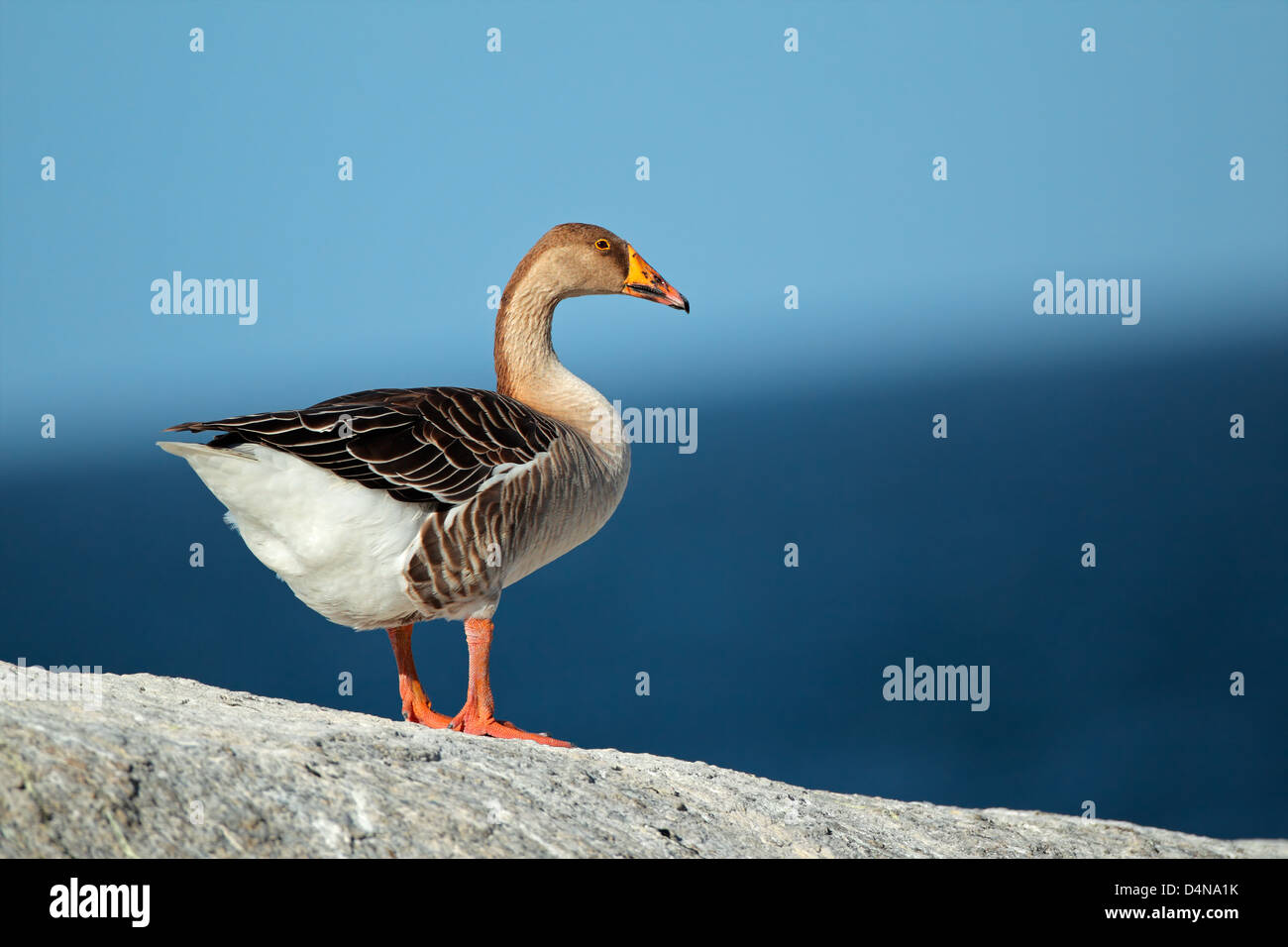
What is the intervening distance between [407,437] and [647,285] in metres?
2.36

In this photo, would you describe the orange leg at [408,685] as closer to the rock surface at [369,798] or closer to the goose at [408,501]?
the goose at [408,501]

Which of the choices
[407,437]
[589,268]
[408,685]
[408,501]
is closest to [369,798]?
[408,501]

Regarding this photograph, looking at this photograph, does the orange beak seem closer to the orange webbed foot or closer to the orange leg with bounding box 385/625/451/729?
the orange leg with bounding box 385/625/451/729

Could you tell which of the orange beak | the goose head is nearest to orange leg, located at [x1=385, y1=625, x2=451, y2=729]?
the goose head

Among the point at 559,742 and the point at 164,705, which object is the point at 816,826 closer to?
the point at 559,742

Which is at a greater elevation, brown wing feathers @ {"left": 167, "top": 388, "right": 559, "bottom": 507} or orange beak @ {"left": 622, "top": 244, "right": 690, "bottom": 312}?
orange beak @ {"left": 622, "top": 244, "right": 690, "bottom": 312}

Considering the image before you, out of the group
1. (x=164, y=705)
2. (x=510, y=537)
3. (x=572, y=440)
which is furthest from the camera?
(x=572, y=440)

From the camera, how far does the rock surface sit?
3.51 meters

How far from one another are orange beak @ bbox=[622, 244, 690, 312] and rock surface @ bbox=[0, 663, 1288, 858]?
306 centimetres

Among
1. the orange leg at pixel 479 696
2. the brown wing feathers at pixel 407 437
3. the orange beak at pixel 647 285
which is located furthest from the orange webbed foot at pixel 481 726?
the orange beak at pixel 647 285

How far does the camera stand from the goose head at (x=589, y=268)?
6.91 m
